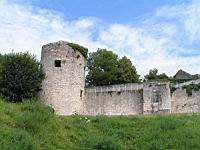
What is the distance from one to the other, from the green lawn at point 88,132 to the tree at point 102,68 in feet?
49.5

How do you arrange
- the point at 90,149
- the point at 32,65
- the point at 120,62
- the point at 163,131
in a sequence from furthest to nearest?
the point at 120,62 < the point at 32,65 < the point at 163,131 < the point at 90,149

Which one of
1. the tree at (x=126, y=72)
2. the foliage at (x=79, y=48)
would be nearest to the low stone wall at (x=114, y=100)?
the foliage at (x=79, y=48)

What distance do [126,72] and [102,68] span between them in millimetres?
1616

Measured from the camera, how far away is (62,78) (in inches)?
1120

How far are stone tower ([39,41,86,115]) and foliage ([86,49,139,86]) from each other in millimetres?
5439

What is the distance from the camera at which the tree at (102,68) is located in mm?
34750

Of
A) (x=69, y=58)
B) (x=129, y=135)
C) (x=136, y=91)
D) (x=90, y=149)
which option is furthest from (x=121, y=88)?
(x=90, y=149)

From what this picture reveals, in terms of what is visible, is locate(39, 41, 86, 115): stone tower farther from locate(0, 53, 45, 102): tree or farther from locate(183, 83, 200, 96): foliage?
locate(183, 83, 200, 96): foliage

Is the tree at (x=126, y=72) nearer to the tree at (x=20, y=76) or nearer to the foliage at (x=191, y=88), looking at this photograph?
the foliage at (x=191, y=88)

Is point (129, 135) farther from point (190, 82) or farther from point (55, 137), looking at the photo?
point (190, 82)

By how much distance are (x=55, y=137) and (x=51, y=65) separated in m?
12.6

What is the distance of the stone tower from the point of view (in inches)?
1107

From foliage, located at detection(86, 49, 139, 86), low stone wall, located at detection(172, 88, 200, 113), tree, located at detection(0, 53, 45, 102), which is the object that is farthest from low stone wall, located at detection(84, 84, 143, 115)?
foliage, located at detection(86, 49, 139, 86)

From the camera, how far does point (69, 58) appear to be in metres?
28.9
